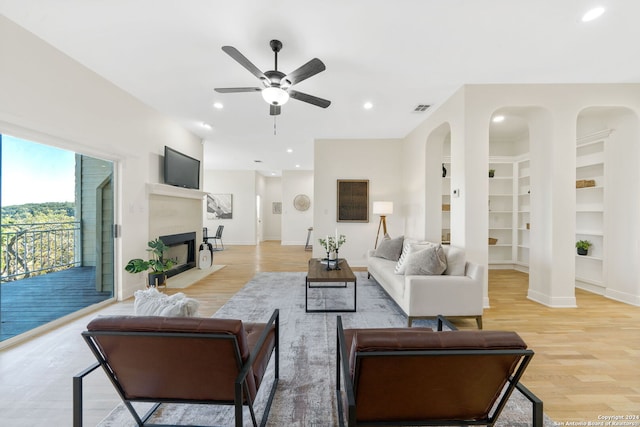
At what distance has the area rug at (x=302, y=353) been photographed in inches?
61.4

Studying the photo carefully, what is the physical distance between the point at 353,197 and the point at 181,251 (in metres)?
3.78

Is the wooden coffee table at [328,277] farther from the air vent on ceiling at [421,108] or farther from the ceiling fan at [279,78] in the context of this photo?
the air vent on ceiling at [421,108]

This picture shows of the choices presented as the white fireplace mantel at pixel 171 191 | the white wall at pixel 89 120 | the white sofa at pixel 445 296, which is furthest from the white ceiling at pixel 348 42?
the white sofa at pixel 445 296

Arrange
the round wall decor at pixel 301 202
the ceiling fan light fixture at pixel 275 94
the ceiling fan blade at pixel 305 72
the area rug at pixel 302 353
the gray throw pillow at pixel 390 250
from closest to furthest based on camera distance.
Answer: the area rug at pixel 302 353
the ceiling fan blade at pixel 305 72
the ceiling fan light fixture at pixel 275 94
the gray throw pillow at pixel 390 250
the round wall decor at pixel 301 202

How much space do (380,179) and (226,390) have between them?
531cm

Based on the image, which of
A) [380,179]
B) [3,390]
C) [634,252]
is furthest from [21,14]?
[634,252]

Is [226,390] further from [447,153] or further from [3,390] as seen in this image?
[447,153]

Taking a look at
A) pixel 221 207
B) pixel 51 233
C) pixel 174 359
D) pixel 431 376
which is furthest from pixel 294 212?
pixel 431 376

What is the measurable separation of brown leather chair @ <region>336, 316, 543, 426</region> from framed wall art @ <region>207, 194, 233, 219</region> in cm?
951

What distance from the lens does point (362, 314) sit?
3156 millimetres

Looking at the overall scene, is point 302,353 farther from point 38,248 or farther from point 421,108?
point 421,108

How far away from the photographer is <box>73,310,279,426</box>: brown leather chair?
110 centimetres

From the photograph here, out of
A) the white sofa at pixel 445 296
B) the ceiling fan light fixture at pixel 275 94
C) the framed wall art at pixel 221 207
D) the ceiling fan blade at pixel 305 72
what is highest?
the ceiling fan blade at pixel 305 72

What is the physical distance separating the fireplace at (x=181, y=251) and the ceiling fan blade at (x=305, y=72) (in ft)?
11.8
